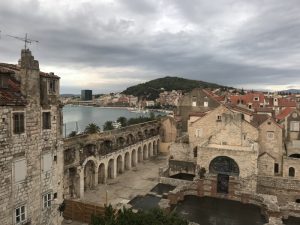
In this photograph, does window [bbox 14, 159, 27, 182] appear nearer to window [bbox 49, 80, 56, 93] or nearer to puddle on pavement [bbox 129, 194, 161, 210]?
window [bbox 49, 80, 56, 93]

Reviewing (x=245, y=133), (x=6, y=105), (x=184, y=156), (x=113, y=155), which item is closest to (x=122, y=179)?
(x=113, y=155)

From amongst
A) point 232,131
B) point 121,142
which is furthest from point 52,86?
point 121,142

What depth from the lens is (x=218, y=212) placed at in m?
26.8

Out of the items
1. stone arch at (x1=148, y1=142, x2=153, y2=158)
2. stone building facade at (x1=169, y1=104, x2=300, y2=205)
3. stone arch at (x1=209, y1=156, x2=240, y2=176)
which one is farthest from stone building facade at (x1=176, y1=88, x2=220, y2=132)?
stone arch at (x1=209, y1=156, x2=240, y2=176)

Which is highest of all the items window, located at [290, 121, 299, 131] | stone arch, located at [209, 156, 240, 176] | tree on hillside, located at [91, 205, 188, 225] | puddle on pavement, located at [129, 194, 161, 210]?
window, located at [290, 121, 299, 131]

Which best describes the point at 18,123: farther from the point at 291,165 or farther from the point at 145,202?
the point at 291,165

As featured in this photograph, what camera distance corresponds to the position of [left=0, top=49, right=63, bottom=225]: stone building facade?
1455cm

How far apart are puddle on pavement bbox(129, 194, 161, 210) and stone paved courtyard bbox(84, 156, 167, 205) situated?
81 centimetres

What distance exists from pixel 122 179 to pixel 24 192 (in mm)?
21560

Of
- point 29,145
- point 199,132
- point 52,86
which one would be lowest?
point 199,132

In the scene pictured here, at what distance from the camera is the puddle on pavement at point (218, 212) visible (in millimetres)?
24805

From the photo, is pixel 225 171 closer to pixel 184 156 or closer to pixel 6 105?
pixel 184 156

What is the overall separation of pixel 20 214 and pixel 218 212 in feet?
57.9

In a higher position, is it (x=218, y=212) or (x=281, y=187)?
(x=281, y=187)
